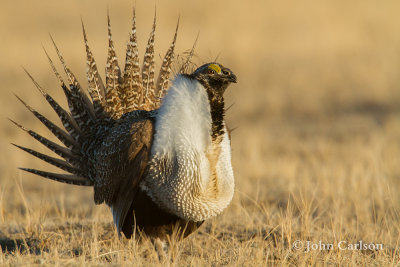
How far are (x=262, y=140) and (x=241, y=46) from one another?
4.58 m

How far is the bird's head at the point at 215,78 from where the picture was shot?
3.61 meters

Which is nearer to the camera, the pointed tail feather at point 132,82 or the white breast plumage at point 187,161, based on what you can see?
the white breast plumage at point 187,161

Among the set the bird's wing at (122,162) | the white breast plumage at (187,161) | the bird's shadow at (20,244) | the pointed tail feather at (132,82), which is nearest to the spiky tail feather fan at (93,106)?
the pointed tail feather at (132,82)

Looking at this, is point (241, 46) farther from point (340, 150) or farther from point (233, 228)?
point (233, 228)

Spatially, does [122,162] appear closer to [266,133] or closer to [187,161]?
[187,161]

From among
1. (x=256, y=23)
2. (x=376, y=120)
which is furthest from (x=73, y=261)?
(x=256, y=23)

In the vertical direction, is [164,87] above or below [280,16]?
below

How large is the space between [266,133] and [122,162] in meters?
5.59

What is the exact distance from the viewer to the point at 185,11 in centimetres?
1528

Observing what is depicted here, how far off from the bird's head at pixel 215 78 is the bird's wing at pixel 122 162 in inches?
15.2

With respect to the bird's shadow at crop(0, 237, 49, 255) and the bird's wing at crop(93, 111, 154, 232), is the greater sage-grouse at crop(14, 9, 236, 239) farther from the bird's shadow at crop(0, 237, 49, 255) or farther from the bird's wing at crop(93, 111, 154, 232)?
the bird's shadow at crop(0, 237, 49, 255)

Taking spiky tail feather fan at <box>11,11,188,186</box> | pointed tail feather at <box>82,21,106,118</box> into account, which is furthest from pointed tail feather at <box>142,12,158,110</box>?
pointed tail feather at <box>82,21,106,118</box>

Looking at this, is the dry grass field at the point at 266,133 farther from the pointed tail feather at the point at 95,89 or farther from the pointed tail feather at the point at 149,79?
the pointed tail feather at the point at 149,79

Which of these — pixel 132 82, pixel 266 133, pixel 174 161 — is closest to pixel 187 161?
pixel 174 161
